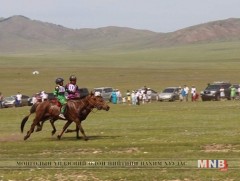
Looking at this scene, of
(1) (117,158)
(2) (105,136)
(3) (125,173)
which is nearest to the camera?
(3) (125,173)

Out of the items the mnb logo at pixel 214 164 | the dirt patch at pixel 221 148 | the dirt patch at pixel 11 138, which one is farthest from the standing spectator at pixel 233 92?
the mnb logo at pixel 214 164

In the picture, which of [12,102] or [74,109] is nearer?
[74,109]

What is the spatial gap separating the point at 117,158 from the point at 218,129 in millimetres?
9775

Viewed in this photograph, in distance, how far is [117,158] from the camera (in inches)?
666

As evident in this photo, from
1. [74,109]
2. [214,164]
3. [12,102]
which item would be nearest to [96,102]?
[74,109]

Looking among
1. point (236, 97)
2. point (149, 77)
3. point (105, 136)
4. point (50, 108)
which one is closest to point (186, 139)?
point (105, 136)

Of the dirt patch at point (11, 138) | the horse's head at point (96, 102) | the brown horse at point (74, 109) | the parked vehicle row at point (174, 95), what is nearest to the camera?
the brown horse at point (74, 109)

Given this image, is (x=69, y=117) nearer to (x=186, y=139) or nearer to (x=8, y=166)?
(x=186, y=139)

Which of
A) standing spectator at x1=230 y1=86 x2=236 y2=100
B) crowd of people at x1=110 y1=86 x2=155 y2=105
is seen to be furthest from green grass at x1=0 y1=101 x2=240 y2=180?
standing spectator at x1=230 y1=86 x2=236 y2=100

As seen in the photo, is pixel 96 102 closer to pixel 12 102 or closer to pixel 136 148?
pixel 136 148

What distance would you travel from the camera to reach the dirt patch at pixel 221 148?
1820cm

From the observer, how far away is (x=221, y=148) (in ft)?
61.4

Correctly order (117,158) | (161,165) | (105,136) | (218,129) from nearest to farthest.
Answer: (161,165)
(117,158)
(105,136)
(218,129)

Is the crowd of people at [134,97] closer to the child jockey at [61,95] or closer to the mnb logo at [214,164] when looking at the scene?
the child jockey at [61,95]
